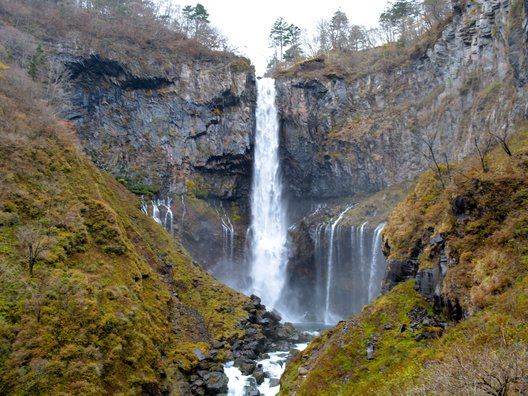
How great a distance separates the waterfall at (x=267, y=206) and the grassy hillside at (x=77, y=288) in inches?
A: 526

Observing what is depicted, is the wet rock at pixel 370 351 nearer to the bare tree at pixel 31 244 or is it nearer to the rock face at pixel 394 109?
the bare tree at pixel 31 244

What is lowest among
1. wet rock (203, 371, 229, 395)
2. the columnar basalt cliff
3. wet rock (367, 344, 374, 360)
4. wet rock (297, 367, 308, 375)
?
wet rock (203, 371, 229, 395)

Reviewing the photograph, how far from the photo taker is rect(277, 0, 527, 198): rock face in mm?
35156

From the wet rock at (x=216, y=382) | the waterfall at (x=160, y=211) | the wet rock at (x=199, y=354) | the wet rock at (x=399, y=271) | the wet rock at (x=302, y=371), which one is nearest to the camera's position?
the wet rock at (x=302, y=371)

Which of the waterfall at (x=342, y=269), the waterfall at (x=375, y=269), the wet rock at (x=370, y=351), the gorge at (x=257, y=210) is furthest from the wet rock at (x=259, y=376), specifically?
the waterfall at (x=342, y=269)

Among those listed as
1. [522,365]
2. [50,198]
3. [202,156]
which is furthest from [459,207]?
[202,156]

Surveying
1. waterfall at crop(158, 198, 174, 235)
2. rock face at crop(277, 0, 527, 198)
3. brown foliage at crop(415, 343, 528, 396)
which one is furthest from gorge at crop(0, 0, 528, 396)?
rock face at crop(277, 0, 527, 198)

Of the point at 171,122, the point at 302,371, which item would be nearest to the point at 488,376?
the point at 302,371

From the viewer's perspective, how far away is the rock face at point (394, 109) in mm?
35156

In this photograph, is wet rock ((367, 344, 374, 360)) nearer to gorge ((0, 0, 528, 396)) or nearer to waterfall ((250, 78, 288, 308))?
gorge ((0, 0, 528, 396))

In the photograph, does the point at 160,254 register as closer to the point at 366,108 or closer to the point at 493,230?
the point at 493,230

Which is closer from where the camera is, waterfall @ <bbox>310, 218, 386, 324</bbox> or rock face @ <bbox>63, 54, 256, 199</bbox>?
waterfall @ <bbox>310, 218, 386, 324</bbox>

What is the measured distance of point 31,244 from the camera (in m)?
16.5

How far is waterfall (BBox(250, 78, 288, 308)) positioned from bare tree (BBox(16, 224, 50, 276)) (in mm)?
27624
